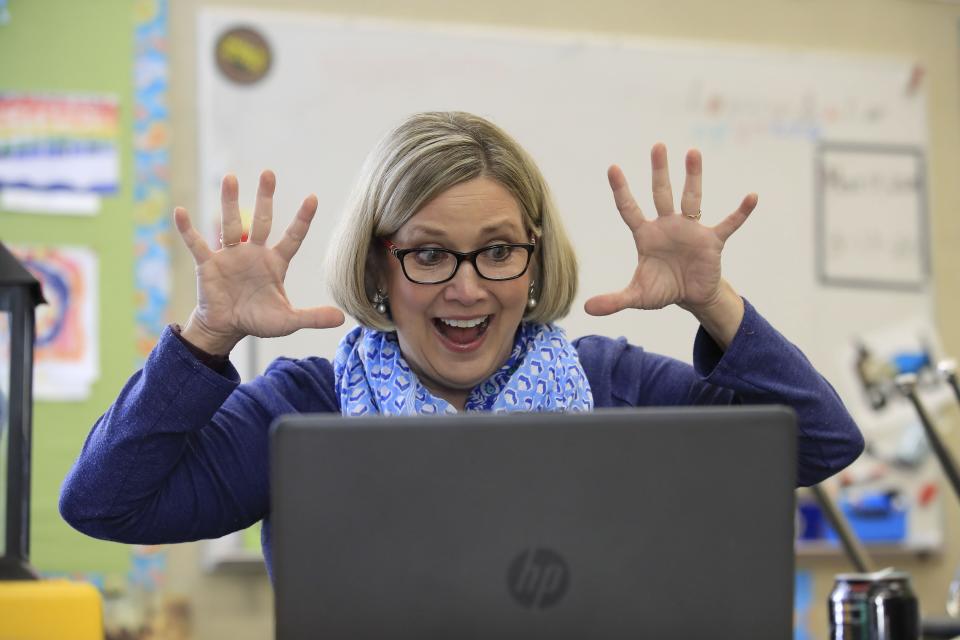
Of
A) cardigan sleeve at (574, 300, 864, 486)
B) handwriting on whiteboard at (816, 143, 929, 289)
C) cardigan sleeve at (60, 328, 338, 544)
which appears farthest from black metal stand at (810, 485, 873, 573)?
handwriting on whiteboard at (816, 143, 929, 289)

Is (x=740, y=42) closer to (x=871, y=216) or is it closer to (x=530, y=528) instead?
(x=871, y=216)

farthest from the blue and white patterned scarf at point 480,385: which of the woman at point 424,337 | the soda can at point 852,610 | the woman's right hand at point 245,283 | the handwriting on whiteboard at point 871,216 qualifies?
the handwriting on whiteboard at point 871,216

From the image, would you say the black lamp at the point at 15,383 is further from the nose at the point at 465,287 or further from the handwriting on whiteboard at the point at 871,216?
the handwriting on whiteboard at the point at 871,216

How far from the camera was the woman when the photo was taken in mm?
1142

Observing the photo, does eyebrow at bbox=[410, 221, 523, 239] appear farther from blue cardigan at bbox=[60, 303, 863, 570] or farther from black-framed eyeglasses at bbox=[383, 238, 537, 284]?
blue cardigan at bbox=[60, 303, 863, 570]

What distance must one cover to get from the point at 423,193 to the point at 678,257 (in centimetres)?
30

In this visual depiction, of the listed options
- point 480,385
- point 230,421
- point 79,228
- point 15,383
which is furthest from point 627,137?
point 15,383

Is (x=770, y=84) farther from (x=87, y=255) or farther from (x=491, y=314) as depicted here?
(x=491, y=314)

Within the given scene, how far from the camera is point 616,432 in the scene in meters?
0.75

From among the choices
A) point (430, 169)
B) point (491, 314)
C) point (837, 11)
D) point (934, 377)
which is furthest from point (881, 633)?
point (837, 11)

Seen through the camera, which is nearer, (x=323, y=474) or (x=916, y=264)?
(x=323, y=474)

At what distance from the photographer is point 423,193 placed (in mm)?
1311

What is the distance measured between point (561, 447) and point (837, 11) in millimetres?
2957

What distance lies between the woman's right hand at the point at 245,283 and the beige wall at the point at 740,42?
1.69m
